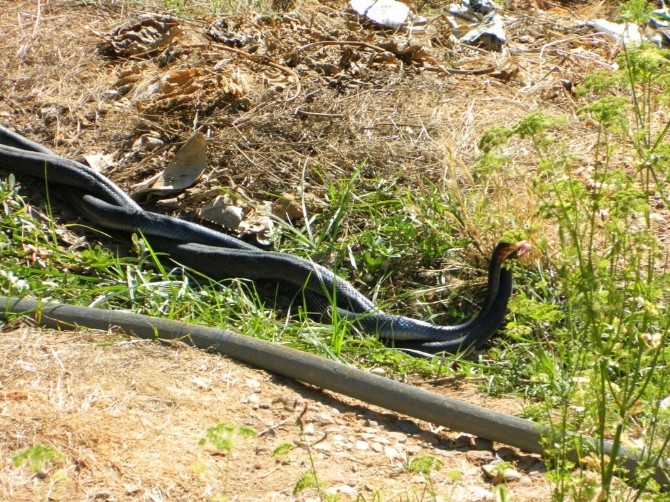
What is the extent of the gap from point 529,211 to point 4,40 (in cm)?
484

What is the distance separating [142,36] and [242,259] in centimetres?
312

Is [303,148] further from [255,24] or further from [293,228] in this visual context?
[255,24]

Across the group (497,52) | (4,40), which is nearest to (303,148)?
(497,52)

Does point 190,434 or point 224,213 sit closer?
point 190,434

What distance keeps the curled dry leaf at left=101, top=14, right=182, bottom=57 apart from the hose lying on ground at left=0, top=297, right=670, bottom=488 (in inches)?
143

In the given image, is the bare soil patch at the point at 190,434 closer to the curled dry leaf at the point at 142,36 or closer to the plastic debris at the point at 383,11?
the curled dry leaf at the point at 142,36

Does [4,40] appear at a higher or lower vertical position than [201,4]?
lower

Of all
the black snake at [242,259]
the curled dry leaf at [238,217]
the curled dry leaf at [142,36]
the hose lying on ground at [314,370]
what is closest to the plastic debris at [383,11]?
the curled dry leaf at [142,36]

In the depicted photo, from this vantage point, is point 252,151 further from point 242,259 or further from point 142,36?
point 142,36

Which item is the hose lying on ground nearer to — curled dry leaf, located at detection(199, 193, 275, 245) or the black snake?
the black snake

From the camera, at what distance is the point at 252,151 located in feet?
21.4

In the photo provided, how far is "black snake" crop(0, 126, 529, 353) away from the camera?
5289 millimetres

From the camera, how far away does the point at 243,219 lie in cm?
621

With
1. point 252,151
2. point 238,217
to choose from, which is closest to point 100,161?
point 252,151
